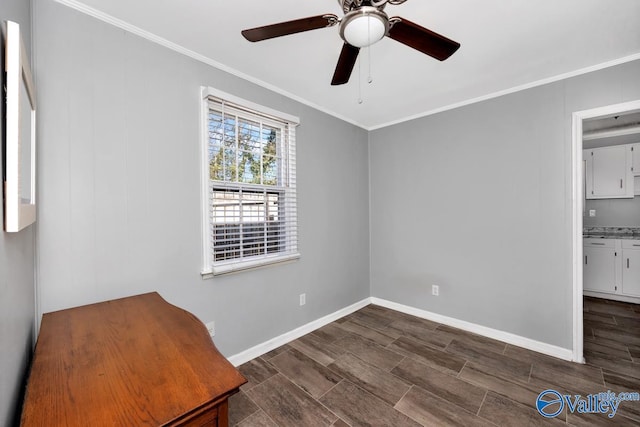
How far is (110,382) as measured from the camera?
82 cm

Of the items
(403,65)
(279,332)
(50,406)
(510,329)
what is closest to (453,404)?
(510,329)

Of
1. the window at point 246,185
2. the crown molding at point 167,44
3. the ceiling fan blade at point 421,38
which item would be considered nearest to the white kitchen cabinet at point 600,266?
the ceiling fan blade at point 421,38

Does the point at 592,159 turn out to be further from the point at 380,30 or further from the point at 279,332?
the point at 279,332

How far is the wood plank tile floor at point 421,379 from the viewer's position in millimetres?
1759

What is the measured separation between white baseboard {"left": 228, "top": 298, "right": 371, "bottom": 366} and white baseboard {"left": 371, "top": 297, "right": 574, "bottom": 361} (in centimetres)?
60

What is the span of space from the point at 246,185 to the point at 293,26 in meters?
1.39

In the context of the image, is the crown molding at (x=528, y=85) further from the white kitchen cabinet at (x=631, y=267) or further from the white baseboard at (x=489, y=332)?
the white kitchen cabinet at (x=631, y=267)

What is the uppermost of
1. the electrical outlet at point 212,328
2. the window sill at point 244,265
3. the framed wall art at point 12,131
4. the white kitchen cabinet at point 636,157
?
the white kitchen cabinet at point 636,157

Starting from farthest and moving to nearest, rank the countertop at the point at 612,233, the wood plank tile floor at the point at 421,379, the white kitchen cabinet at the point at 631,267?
the countertop at the point at 612,233
the white kitchen cabinet at the point at 631,267
the wood plank tile floor at the point at 421,379

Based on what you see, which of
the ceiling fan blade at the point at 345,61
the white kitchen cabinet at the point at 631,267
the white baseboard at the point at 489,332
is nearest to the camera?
the ceiling fan blade at the point at 345,61

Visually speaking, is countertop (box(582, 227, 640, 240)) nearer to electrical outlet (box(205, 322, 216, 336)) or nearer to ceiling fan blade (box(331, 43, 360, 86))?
ceiling fan blade (box(331, 43, 360, 86))

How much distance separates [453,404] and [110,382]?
6.68ft

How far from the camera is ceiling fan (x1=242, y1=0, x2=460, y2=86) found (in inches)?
47.9

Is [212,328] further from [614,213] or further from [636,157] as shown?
[636,157]
